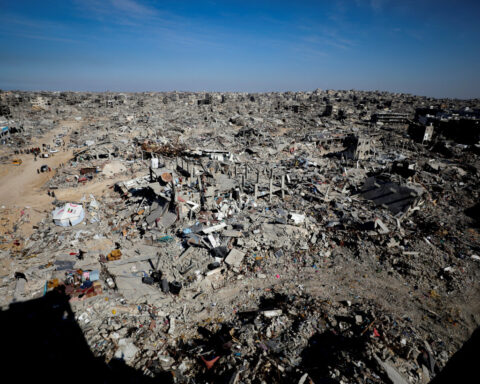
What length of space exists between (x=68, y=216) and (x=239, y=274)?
7.89m

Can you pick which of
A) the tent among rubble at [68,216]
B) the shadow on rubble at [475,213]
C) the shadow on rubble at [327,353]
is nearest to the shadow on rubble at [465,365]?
the shadow on rubble at [327,353]

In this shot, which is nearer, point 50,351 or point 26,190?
point 50,351

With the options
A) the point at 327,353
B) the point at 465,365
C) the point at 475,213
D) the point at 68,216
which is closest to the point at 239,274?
the point at 327,353

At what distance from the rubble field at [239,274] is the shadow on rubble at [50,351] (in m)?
0.03

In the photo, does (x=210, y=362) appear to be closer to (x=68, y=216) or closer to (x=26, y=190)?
(x=68, y=216)

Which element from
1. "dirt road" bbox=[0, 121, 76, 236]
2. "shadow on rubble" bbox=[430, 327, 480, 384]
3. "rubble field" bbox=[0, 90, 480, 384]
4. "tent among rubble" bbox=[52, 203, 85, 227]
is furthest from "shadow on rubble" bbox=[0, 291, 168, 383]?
"dirt road" bbox=[0, 121, 76, 236]

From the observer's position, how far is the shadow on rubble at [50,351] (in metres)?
4.55

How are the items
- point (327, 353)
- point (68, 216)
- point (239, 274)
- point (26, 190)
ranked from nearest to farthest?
point (327, 353), point (239, 274), point (68, 216), point (26, 190)

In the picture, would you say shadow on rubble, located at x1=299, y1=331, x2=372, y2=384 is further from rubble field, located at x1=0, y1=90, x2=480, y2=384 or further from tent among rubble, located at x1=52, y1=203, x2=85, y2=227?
tent among rubble, located at x1=52, y1=203, x2=85, y2=227

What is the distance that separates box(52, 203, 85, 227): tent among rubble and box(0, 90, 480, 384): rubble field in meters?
0.08

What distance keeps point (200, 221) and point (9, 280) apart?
6.16 metres

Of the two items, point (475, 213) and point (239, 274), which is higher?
point (475, 213)

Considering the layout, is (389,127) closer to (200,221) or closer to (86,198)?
(200,221)

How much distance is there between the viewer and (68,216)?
9.64m
